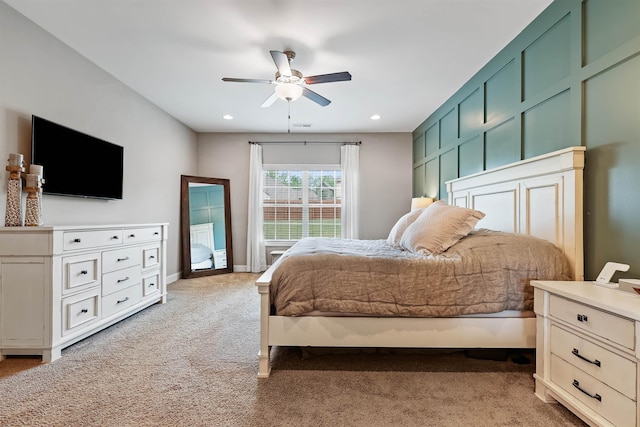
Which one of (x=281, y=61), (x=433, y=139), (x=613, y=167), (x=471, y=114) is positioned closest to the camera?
(x=613, y=167)

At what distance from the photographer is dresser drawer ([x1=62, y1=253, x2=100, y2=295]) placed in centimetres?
209

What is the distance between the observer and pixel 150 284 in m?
3.12

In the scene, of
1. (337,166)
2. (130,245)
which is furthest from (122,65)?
(337,166)

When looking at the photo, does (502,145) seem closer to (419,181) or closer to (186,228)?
(419,181)

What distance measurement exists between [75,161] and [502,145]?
12.5 ft

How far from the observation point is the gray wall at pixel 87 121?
212 cm

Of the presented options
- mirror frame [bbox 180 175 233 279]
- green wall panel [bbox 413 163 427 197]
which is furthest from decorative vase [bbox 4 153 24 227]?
green wall panel [bbox 413 163 427 197]

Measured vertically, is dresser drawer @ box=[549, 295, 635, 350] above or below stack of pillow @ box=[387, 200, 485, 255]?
below

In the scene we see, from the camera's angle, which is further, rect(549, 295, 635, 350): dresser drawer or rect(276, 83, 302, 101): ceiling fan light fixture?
rect(276, 83, 302, 101): ceiling fan light fixture

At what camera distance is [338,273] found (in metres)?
1.79

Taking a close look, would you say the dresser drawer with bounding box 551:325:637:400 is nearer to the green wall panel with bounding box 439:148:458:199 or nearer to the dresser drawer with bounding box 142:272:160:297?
the green wall panel with bounding box 439:148:458:199

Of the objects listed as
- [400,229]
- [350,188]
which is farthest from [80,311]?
[350,188]

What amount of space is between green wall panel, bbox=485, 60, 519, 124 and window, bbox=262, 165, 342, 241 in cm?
286

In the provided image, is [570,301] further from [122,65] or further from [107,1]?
[122,65]
